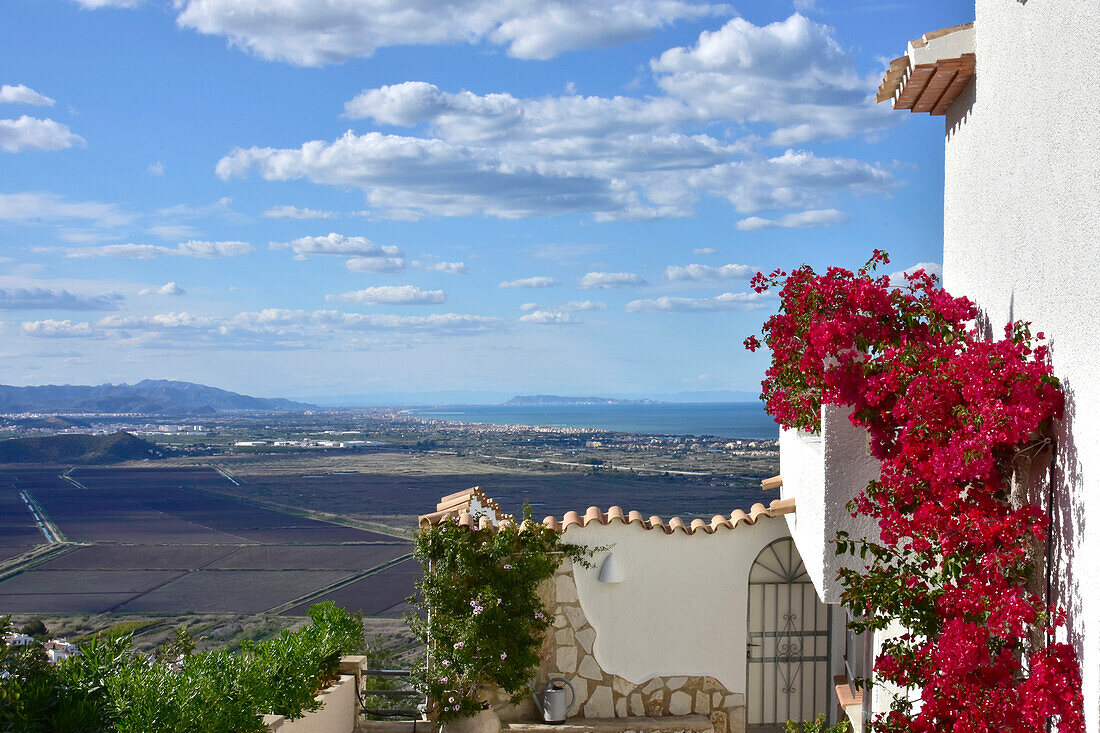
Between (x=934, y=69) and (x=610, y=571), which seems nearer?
(x=934, y=69)

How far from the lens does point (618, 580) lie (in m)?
7.00

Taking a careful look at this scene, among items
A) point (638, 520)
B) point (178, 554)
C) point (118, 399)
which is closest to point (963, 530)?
point (638, 520)

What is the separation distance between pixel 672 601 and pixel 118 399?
172 m

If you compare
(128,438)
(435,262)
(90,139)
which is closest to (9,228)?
(128,438)

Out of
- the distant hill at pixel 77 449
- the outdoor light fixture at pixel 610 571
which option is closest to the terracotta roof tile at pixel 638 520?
the outdoor light fixture at pixel 610 571

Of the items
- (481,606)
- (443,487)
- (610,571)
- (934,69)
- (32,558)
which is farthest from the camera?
(443,487)

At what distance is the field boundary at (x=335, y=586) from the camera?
1691 inches

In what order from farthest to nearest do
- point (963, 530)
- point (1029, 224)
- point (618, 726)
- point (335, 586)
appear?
point (335, 586), point (618, 726), point (1029, 224), point (963, 530)

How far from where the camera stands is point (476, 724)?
680 centimetres

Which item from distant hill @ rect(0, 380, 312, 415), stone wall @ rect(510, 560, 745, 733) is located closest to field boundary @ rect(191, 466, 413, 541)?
stone wall @ rect(510, 560, 745, 733)

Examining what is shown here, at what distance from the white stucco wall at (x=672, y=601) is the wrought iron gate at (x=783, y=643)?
0.46ft

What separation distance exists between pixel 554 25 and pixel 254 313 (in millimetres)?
113024

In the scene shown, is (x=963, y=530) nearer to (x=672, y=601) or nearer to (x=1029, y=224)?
(x=1029, y=224)

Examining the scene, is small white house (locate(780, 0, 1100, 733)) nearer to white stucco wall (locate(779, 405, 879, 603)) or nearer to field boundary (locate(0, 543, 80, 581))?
white stucco wall (locate(779, 405, 879, 603))
